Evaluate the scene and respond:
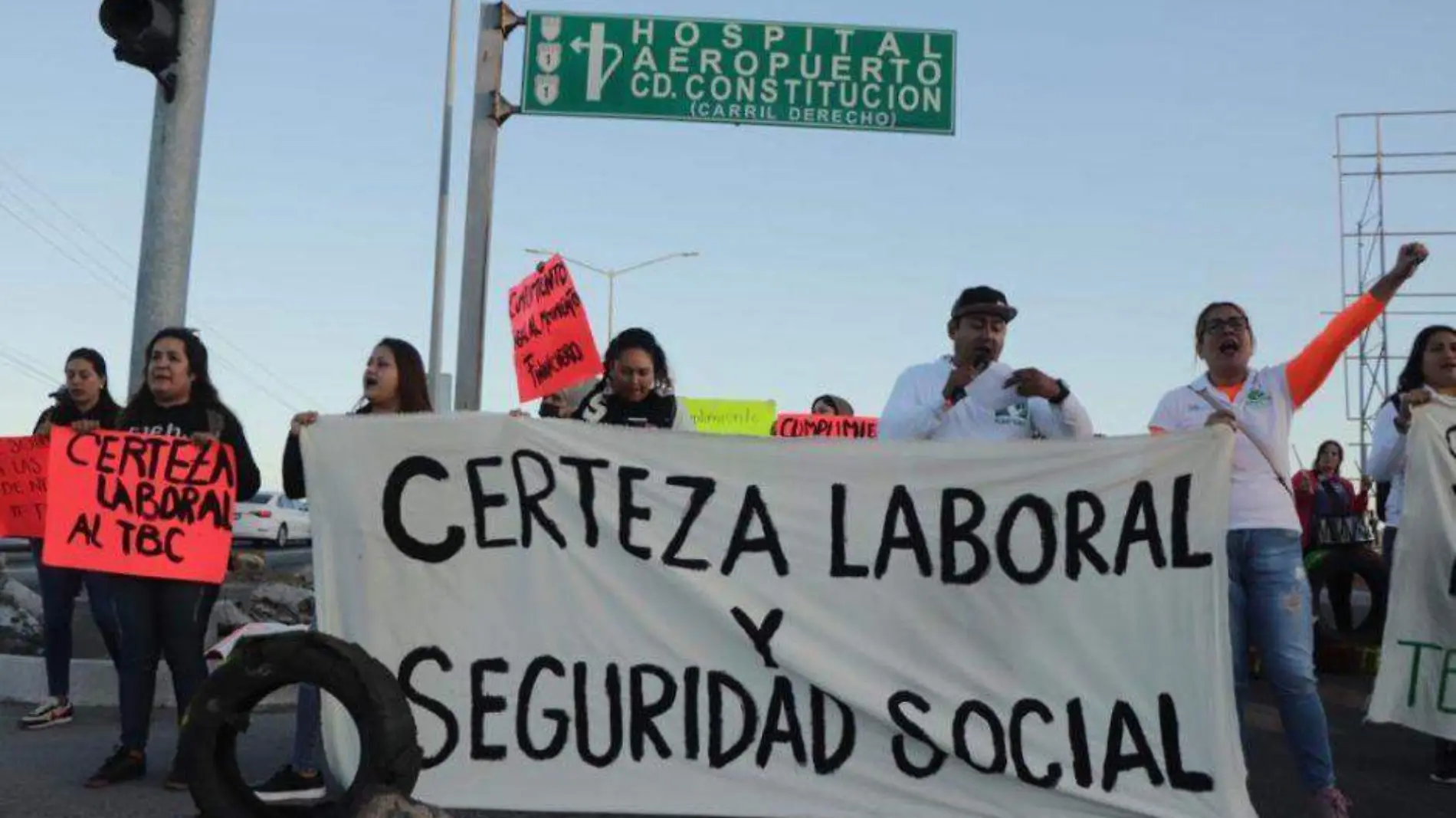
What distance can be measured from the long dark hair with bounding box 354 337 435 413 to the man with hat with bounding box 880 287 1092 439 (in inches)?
72.9

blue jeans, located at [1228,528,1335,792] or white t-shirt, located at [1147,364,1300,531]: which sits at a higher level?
white t-shirt, located at [1147,364,1300,531]

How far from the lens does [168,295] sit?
6520 mm

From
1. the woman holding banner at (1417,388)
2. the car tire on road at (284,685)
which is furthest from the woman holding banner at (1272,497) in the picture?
the car tire on road at (284,685)

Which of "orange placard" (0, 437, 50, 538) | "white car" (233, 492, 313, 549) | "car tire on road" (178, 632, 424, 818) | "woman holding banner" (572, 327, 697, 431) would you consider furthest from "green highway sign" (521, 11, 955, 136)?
"white car" (233, 492, 313, 549)

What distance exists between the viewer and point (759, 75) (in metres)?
8.55

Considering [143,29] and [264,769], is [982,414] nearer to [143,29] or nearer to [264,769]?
[264,769]

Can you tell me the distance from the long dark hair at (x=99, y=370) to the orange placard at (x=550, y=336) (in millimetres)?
2395

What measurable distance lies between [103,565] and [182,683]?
0.55 m

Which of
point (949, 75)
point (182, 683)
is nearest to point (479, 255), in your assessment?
point (949, 75)

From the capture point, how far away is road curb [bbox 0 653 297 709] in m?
7.21

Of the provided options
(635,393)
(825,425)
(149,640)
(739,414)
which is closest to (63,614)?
(149,640)

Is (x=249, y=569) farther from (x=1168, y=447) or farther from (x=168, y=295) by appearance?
(x=1168, y=447)

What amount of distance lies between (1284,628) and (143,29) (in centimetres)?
565

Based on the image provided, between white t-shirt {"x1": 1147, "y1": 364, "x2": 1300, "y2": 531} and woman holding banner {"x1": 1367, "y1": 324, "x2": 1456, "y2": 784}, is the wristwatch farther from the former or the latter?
woman holding banner {"x1": 1367, "y1": 324, "x2": 1456, "y2": 784}
